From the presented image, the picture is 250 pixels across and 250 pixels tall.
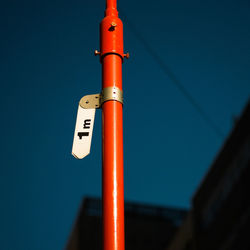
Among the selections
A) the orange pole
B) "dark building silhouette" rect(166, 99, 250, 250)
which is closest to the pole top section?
the orange pole

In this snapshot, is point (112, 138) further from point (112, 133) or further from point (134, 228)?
point (134, 228)

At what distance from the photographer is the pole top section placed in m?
5.57

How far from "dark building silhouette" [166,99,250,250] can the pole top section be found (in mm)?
20591

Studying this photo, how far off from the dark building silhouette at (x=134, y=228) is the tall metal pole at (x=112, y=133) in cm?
4551

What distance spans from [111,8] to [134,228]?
47387 mm

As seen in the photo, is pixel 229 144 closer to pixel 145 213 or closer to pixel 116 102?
pixel 116 102

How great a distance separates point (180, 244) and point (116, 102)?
1184 inches

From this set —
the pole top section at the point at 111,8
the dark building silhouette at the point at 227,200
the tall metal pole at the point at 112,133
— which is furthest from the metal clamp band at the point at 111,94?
the dark building silhouette at the point at 227,200

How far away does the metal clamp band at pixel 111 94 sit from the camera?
491cm

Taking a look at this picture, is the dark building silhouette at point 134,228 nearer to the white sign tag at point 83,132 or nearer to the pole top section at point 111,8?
the pole top section at point 111,8

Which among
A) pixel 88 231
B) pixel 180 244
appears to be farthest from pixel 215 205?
pixel 88 231

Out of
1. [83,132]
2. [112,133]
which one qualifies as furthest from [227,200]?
[112,133]

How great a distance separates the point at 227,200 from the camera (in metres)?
27.4

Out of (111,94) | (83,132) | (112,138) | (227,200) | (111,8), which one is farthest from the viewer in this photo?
(227,200)
